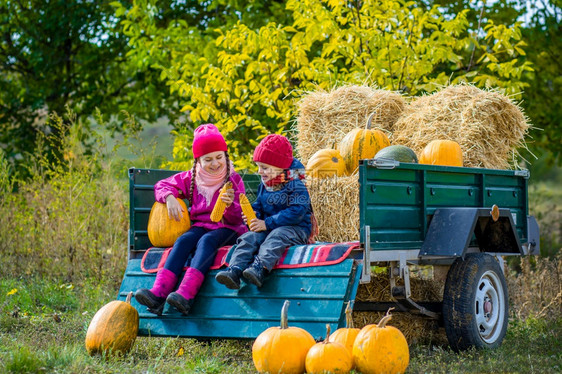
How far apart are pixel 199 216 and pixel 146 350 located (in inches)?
43.2

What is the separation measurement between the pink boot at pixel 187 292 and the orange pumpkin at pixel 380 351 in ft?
4.18

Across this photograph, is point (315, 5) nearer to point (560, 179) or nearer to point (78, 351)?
point (78, 351)

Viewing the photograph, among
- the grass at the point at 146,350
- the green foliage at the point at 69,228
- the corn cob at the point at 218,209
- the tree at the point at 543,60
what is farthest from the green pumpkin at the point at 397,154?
the tree at the point at 543,60

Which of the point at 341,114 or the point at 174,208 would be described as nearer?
the point at 174,208

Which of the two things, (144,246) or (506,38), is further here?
(506,38)

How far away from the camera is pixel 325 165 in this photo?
20.5 ft

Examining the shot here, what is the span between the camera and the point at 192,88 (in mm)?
8938

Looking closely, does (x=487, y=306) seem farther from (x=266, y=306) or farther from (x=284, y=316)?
(x=284, y=316)

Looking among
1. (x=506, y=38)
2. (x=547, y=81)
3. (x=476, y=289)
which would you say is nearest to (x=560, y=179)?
(x=547, y=81)

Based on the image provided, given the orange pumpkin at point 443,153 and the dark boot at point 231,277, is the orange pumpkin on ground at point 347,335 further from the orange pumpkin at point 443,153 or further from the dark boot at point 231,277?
the orange pumpkin at point 443,153

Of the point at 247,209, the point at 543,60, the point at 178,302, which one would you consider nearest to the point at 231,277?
the point at 178,302

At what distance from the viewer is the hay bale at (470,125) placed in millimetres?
6906

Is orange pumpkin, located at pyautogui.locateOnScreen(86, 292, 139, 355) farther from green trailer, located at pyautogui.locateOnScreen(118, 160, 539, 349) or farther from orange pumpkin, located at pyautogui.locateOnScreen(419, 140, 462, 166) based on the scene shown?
orange pumpkin, located at pyautogui.locateOnScreen(419, 140, 462, 166)

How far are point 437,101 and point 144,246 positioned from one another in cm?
321
